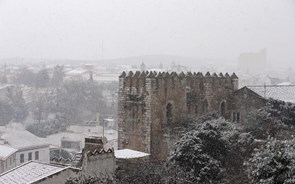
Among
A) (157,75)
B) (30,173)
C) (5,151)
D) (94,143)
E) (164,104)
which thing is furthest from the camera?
(5,151)

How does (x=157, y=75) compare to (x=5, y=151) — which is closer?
(x=157, y=75)

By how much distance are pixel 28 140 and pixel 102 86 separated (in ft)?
89.9

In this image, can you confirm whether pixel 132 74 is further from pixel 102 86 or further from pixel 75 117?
pixel 102 86

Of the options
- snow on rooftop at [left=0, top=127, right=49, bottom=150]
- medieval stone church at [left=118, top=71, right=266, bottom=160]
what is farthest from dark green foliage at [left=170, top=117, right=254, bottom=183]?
snow on rooftop at [left=0, top=127, right=49, bottom=150]

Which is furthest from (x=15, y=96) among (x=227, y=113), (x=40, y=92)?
(x=227, y=113)

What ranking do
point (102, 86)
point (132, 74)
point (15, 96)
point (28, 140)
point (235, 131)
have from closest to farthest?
1. point (235, 131)
2. point (132, 74)
3. point (28, 140)
4. point (15, 96)
5. point (102, 86)

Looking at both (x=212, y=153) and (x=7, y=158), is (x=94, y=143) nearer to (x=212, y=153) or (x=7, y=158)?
(x=212, y=153)

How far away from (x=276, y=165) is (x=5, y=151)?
2343 centimetres

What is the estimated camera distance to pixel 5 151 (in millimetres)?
30062

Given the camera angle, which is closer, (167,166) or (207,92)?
(167,166)

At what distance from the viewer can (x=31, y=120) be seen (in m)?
52.8

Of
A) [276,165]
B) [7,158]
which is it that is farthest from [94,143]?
[7,158]

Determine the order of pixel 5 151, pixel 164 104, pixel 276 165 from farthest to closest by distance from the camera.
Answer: pixel 5 151 < pixel 164 104 < pixel 276 165

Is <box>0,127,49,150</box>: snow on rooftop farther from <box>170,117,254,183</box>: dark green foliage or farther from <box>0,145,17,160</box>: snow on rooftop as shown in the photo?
<box>170,117,254,183</box>: dark green foliage
